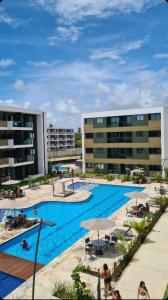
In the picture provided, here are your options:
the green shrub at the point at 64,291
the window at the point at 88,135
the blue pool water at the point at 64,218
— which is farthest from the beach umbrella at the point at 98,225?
the window at the point at 88,135

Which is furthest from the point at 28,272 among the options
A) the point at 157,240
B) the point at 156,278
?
the point at 157,240

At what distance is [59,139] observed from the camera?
115 meters

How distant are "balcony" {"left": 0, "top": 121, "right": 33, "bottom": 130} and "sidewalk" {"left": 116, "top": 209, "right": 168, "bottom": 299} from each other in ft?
89.0

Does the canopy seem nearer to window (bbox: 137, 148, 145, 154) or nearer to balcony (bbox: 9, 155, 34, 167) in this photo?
balcony (bbox: 9, 155, 34, 167)

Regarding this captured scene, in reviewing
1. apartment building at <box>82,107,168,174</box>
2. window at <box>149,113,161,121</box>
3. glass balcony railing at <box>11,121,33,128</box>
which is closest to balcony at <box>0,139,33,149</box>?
glass balcony railing at <box>11,121,33,128</box>

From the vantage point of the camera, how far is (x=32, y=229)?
73.7 feet

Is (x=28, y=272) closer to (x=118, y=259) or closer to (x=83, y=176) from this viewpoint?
(x=118, y=259)

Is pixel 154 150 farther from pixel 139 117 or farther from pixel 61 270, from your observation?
pixel 61 270

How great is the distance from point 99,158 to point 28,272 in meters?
35.2

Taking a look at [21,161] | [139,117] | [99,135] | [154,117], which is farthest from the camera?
[99,135]

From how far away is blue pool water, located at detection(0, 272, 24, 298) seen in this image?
1378 cm

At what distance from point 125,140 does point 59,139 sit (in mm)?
69984

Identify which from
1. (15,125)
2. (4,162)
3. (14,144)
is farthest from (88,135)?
(4,162)

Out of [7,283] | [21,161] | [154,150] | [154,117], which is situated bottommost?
[7,283]
